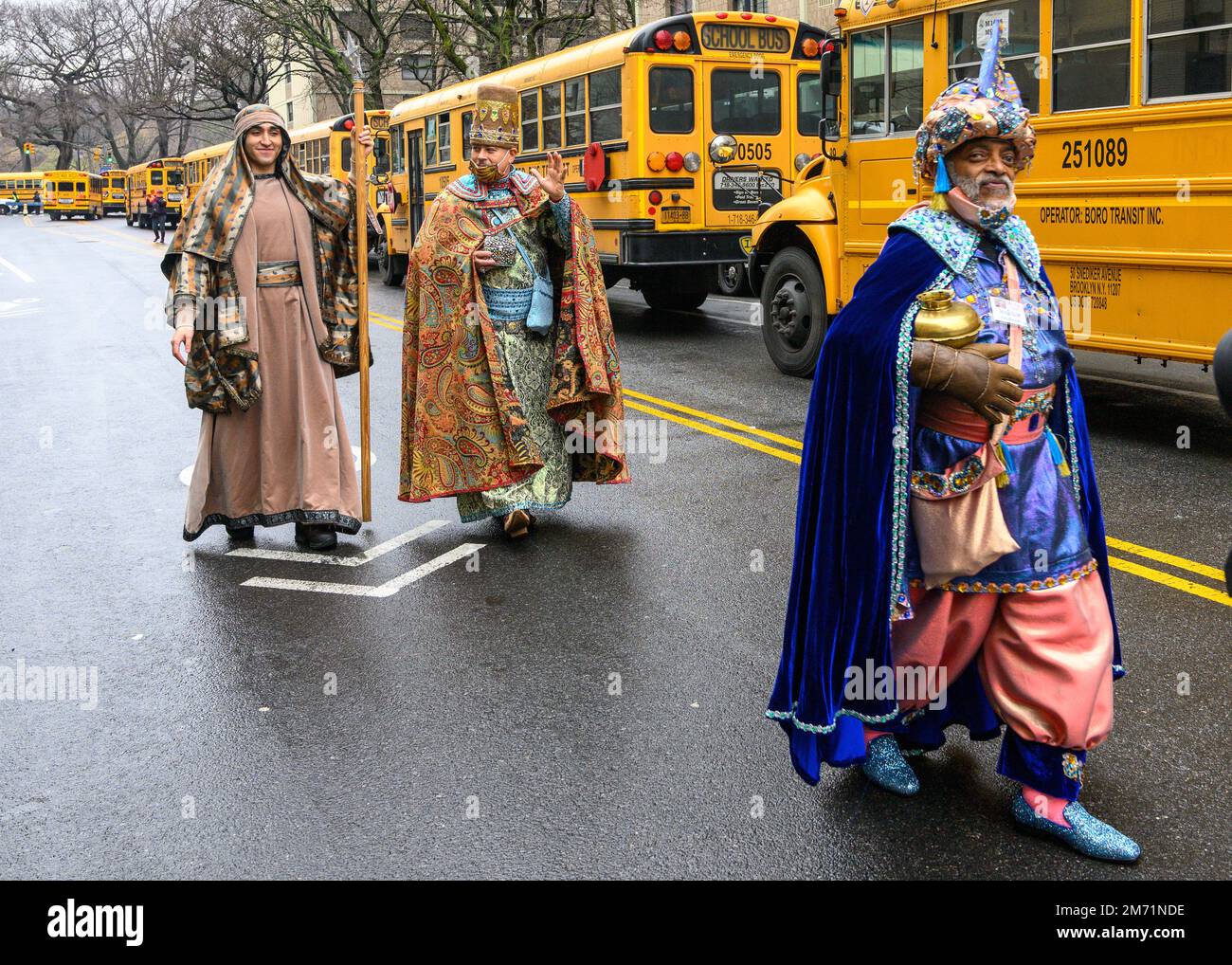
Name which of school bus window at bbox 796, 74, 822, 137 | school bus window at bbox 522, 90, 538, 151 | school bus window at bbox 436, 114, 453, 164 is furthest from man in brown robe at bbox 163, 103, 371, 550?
school bus window at bbox 436, 114, 453, 164

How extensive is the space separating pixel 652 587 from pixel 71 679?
7.35 ft

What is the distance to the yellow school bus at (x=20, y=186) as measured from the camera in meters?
89.2

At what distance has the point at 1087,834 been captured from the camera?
3273 millimetres

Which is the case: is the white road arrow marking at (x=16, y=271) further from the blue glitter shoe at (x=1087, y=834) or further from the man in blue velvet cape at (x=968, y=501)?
the blue glitter shoe at (x=1087, y=834)

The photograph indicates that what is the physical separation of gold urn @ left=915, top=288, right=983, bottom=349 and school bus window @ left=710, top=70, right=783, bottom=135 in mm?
11342

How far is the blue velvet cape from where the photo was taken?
10.7 feet

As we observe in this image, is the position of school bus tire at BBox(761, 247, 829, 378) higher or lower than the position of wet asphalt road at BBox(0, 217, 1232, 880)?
higher

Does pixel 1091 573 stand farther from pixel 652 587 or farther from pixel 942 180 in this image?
pixel 652 587


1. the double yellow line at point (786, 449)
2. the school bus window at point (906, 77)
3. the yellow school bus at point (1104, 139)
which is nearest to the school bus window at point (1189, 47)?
the yellow school bus at point (1104, 139)

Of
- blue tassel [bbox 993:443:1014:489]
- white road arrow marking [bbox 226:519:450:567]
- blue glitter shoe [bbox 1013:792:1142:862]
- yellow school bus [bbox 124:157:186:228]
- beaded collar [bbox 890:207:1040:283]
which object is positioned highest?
yellow school bus [bbox 124:157:186:228]

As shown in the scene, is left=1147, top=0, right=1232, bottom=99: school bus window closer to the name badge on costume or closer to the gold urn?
the name badge on costume

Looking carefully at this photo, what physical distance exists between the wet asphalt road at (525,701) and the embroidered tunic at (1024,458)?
681 mm

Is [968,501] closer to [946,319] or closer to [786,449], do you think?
[946,319]

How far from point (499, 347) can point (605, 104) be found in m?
8.60
